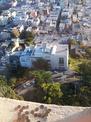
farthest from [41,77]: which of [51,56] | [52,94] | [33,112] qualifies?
[33,112]

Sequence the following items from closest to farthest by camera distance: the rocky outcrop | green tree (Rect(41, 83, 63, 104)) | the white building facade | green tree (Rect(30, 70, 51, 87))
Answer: the rocky outcrop, green tree (Rect(41, 83, 63, 104)), green tree (Rect(30, 70, 51, 87)), the white building facade

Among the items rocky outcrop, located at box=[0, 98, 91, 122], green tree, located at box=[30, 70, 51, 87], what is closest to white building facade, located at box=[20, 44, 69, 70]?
green tree, located at box=[30, 70, 51, 87]

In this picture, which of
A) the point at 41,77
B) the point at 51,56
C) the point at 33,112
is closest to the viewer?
the point at 33,112

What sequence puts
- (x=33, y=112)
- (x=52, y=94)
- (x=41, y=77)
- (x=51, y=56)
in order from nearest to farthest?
(x=33, y=112) < (x=52, y=94) < (x=41, y=77) < (x=51, y=56)

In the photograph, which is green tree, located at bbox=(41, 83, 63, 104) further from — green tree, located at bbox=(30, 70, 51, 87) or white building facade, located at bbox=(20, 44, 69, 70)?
white building facade, located at bbox=(20, 44, 69, 70)

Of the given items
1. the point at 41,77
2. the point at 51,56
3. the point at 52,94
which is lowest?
the point at 51,56

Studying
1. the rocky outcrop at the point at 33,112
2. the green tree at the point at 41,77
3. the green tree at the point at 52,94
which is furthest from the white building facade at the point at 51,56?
the rocky outcrop at the point at 33,112

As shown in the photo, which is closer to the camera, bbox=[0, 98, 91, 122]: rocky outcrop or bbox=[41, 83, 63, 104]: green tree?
bbox=[0, 98, 91, 122]: rocky outcrop

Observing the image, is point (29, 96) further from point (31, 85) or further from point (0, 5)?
point (0, 5)

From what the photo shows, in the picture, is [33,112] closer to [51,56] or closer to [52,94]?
[52,94]

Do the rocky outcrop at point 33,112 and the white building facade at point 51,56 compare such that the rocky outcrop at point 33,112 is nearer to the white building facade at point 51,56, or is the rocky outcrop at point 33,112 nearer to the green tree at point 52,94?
the green tree at point 52,94

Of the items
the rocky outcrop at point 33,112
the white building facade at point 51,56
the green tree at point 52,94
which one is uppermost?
the rocky outcrop at point 33,112

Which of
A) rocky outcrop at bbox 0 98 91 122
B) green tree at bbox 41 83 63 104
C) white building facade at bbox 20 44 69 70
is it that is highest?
rocky outcrop at bbox 0 98 91 122
